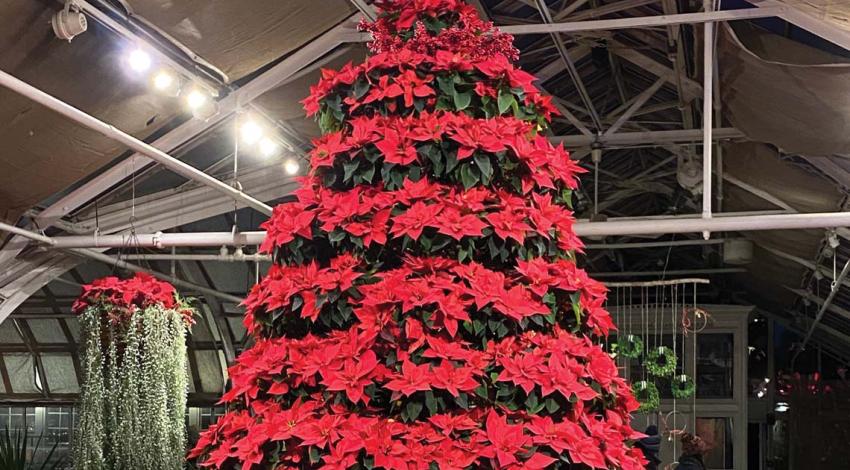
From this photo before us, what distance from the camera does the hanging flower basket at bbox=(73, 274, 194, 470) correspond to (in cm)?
721

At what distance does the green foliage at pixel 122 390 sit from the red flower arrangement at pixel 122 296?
55mm

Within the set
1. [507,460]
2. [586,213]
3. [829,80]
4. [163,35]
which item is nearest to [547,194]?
[507,460]

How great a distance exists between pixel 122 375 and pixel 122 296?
1.73 feet

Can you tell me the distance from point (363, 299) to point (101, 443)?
490 centimetres

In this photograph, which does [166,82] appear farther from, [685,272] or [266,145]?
[685,272]

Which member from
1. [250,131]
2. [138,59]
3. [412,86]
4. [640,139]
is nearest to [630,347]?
[640,139]

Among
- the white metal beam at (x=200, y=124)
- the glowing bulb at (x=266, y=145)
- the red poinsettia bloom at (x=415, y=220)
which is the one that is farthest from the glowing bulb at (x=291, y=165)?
the red poinsettia bloom at (x=415, y=220)

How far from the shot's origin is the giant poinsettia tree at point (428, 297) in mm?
2805

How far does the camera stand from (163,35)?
6750 millimetres

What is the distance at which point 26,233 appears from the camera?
8406 mm

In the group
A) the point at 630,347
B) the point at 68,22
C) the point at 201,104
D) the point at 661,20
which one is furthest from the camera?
the point at 630,347

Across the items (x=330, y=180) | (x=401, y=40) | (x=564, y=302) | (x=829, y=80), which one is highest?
(x=829, y=80)

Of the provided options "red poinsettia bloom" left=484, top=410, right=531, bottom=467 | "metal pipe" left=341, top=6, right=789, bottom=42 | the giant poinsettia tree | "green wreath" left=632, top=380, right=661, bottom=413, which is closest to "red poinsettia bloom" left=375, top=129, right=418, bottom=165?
the giant poinsettia tree

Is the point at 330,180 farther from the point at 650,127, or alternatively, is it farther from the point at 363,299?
the point at 650,127
